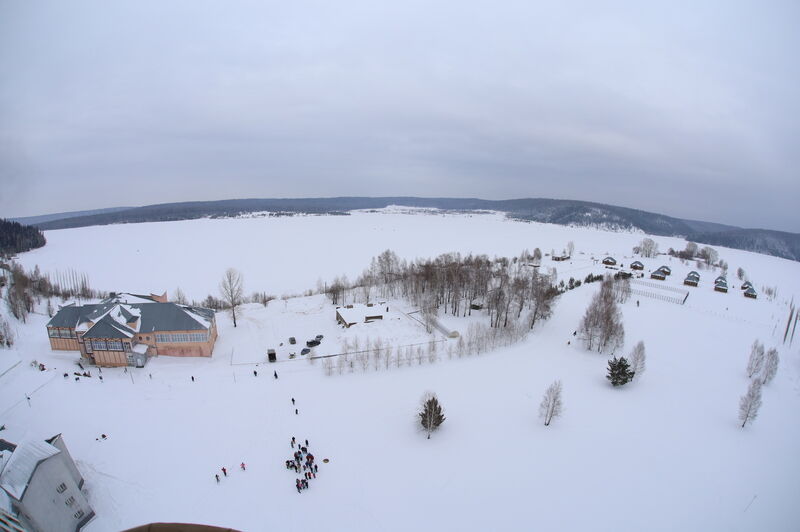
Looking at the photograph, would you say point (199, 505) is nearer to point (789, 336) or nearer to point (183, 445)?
point (183, 445)

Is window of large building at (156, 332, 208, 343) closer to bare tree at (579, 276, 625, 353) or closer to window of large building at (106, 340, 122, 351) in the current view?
window of large building at (106, 340, 122, 351)

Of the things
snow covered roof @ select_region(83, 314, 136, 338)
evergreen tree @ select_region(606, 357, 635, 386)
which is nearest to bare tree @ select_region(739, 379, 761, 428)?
evergreen tree @ select_region(606, 357, 635, 386)

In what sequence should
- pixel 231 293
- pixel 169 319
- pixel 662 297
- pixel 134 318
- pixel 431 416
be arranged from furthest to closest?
pixel 662 297 < pixel 231 293 < pixel 169 319 < pixel 134 318 < pixel 431 416

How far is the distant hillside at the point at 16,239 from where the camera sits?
10925 centimetres

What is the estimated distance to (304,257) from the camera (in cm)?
10644

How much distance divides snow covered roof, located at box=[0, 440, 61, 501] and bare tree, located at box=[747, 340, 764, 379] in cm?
5590

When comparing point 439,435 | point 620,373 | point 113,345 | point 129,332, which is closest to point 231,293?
point 129,332

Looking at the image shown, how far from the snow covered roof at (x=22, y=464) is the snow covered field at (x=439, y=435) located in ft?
16.5

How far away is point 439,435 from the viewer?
26.2 meters

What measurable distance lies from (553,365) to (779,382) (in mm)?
21143

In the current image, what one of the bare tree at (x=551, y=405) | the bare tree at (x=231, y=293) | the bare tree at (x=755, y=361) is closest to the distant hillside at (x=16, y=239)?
the bare tree at (x=231, y=293)

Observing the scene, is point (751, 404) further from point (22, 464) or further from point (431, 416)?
point (22, 464)

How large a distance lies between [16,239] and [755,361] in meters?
184

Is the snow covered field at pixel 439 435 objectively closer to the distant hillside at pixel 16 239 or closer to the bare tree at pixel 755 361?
the bare tree at pixel 755 361
